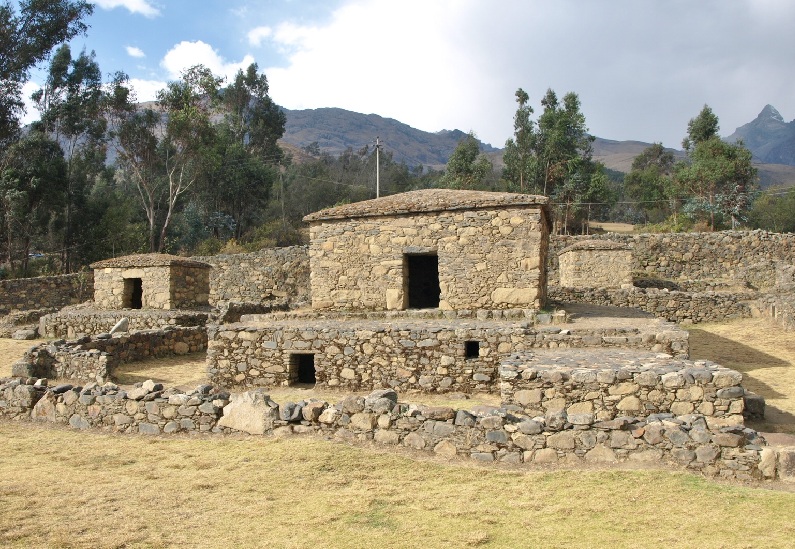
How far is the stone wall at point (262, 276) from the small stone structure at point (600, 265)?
1182 centimetres

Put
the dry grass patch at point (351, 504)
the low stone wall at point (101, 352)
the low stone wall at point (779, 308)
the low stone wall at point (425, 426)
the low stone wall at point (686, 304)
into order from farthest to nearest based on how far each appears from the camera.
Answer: the low stone wall at point (686, 304)
the low stone wall at point (779, 308)
the low stone wall at point (101, 352)
the low stone wall at point (425, 426)
the dry grass patch at point (351, 504)

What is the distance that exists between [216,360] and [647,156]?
2359 inches

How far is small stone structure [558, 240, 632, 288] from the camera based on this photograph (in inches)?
868

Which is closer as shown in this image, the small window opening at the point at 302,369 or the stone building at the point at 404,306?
the stone building at the point at 404,306

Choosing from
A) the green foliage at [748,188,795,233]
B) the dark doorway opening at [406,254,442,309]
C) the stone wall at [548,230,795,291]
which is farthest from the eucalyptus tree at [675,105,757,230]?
the dark doorway opening at [406,254,442,309]

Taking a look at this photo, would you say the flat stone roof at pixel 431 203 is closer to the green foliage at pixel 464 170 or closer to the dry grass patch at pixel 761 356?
the dry grass patch at pixel 761 356

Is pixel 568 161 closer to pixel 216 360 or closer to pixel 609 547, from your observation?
pixel 216 360

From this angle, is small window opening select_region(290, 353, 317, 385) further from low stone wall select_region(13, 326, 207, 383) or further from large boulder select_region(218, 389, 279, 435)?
low stone wall select_region(13, 326, 207, 383)

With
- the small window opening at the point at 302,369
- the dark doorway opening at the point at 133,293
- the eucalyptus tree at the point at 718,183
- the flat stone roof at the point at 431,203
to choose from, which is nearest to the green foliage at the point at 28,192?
the dark doorway opening at the point at 133,293

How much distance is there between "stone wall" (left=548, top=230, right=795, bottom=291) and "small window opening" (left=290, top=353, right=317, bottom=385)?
16906 mm

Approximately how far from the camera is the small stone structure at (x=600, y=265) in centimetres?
2205

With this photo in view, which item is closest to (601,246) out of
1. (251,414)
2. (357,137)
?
(251,414)

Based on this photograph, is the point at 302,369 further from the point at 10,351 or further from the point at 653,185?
the point at 653,185

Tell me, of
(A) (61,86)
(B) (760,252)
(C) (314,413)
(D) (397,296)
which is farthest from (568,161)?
(C) (314,413)
